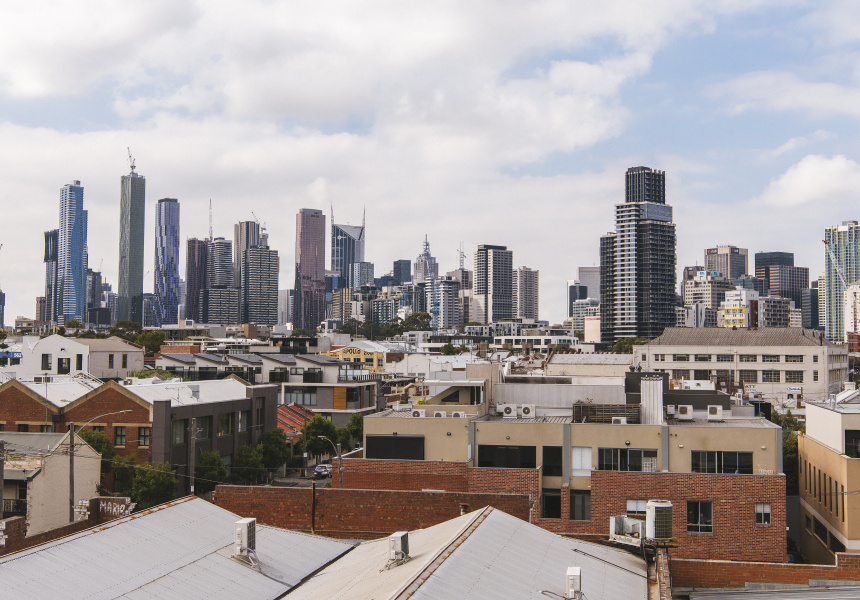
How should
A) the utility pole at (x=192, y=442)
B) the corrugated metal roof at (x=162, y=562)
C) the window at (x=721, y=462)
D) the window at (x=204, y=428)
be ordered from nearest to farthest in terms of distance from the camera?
the corrugated metal roof at (x=162, y=562)
the window at (x=721, y=462)
the utility pole at (x=192, y=442)
the window at (x=204, y=428)

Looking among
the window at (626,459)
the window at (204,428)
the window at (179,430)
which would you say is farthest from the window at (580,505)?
the window at (204,428)

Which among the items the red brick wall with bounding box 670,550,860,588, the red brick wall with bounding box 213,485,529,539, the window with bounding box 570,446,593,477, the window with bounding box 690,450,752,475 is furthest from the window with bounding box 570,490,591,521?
the red brick wall with bounding box 670,550,860,588

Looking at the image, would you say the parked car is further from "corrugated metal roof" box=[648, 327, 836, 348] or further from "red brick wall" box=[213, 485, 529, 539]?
"corrugated metal roof" box=[648, 327, 836, 348]

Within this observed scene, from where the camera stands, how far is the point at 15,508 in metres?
49.9

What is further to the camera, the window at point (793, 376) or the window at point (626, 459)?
the window at point (793, 376)

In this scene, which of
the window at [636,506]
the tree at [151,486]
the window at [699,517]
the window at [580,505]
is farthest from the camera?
the tree at [151,486]

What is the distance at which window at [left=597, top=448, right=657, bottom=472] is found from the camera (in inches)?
1748

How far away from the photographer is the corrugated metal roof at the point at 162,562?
61.7 ft

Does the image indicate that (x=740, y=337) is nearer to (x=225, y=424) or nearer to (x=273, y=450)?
(x=273, y=450)

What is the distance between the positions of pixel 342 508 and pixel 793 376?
132 m

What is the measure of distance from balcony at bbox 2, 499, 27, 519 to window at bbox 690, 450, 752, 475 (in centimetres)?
3692

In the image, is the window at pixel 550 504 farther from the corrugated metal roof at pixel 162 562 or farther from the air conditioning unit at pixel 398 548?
the air conditioning unit at pixel 398 548

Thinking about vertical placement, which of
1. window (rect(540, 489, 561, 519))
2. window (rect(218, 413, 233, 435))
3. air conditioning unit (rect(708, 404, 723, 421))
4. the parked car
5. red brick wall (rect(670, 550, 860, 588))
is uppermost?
air conditioning unit (rect(708, 404, 723, 421))

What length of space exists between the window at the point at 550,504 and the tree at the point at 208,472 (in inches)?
1123
